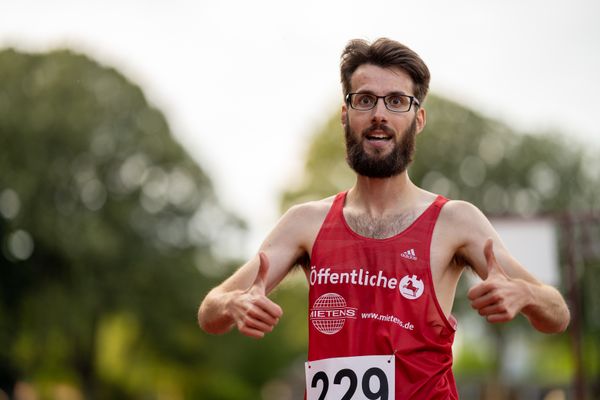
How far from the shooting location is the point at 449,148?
117 feet

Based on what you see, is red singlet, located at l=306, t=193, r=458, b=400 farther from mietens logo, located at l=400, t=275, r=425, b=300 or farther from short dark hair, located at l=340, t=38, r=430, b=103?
short dark hair, located at l=340, t=38, r=430, b=103

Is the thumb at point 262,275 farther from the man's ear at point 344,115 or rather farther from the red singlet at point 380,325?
the man's ear at point 344,115

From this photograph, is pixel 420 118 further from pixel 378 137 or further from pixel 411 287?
pixel 411 287

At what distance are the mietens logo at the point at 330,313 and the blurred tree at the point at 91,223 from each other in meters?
24.5

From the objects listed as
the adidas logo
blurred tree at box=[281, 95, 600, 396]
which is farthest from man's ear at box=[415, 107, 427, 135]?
blurred tree at box=[281, 95, 600, 396]

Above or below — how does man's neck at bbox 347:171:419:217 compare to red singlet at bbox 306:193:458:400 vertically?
above

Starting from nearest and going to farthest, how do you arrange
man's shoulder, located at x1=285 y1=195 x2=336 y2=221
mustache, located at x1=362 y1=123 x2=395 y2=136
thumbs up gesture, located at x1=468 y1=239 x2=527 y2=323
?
1. thumbs up gesture, located at x1=468 y1=239 x2=527 y2=323
2. mustache, located at x1=362 y1=123 x2=395 y2=136
3. man's shoulder, located at x1=285 y1=195 x2=336 y2=221

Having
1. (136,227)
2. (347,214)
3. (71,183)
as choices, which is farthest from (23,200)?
(347,214)

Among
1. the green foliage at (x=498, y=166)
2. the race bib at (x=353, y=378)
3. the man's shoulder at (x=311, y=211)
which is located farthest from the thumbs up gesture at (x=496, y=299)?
the green foliage at (x=498, y=166)

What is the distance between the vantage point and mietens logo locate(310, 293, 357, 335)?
4.02 meters

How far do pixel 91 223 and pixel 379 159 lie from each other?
25.1 meters

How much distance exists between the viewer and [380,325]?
3.95m

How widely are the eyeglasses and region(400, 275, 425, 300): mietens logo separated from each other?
765 millimetres

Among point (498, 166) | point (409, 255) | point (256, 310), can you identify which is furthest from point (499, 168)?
point (256, 310)
